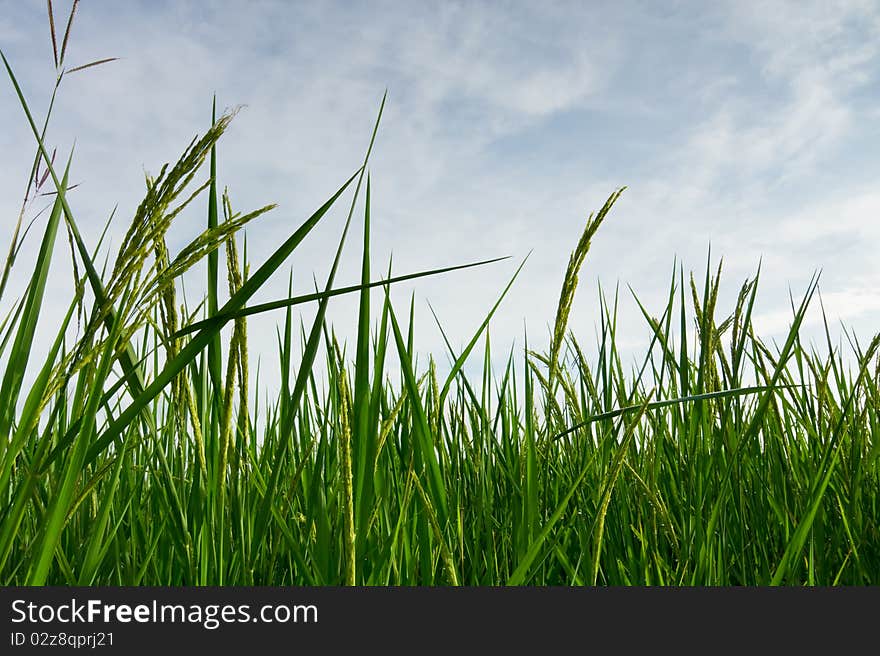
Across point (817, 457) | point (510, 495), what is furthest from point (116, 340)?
point (817, 457)

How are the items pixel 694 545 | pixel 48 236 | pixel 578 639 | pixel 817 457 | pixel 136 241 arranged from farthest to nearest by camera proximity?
pixel 817 457 < pixel 694 545 < pixel 578 639 < pixel 48 236 < pixel 136 241

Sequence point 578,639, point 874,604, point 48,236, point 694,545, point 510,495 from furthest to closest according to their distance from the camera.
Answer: point 510,495 → point 694,545 → point 874,604 → point 578,639 → point 48,236

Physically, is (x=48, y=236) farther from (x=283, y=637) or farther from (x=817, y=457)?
(x=817, y=457)

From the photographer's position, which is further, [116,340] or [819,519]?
[819,519]

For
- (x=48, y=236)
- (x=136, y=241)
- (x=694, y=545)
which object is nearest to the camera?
(x=136, y=241)

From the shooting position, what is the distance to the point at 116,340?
2.93 ft

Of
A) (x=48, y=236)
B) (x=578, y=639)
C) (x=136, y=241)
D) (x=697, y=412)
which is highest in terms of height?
(x=48, y=236)

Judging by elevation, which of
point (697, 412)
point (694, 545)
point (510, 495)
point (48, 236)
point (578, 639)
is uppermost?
point (48, 236)

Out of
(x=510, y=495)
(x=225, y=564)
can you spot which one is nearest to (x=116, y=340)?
(x=225, y=564)

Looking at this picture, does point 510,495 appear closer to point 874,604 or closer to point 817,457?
point 874,604

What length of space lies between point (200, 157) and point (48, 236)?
0.30 meters

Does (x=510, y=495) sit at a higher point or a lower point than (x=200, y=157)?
lower

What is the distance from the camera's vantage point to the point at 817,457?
204 cm

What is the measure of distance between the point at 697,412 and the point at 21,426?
4.20 feet
